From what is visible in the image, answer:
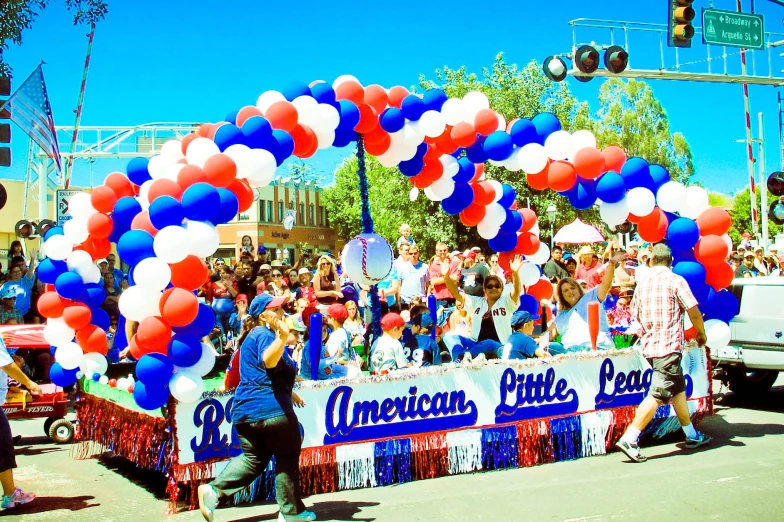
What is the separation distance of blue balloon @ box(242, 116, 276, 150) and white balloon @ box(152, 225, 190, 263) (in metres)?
1.08

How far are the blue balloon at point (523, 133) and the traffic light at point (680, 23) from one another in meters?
5.91

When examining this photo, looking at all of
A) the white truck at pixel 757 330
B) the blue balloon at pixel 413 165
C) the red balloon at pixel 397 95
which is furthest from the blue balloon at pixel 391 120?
the white truck at pixel 757 330

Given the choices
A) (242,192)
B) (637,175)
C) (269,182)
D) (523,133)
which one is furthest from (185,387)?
(637,175)

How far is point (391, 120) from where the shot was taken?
817 cm

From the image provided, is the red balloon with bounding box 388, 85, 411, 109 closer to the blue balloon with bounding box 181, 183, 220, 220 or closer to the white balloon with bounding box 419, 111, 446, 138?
the white balloon with bounding box 419, 111, 446, 138

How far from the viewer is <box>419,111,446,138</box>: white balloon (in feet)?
27.5

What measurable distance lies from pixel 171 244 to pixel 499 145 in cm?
385

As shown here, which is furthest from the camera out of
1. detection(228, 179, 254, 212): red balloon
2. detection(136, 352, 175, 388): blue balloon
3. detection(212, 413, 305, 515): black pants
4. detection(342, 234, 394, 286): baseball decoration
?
detection(342, 234, 394, 286): baseball decoration

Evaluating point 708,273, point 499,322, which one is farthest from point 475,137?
point 708,273

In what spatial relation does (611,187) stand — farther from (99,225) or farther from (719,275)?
(99,225)

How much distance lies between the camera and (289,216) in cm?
3291

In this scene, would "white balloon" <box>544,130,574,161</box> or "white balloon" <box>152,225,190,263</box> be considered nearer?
"white balloon" <box>152,225,190,263</box>

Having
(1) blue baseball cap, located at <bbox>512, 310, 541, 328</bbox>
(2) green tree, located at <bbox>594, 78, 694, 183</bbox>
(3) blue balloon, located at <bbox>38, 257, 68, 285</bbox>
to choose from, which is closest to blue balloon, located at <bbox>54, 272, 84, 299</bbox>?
(3) blue balloon, located at <bbox>38, 257, 68, 285</bbox>

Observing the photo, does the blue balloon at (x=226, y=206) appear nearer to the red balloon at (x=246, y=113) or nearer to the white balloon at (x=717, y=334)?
the red balloon at (x=246, y=113)
